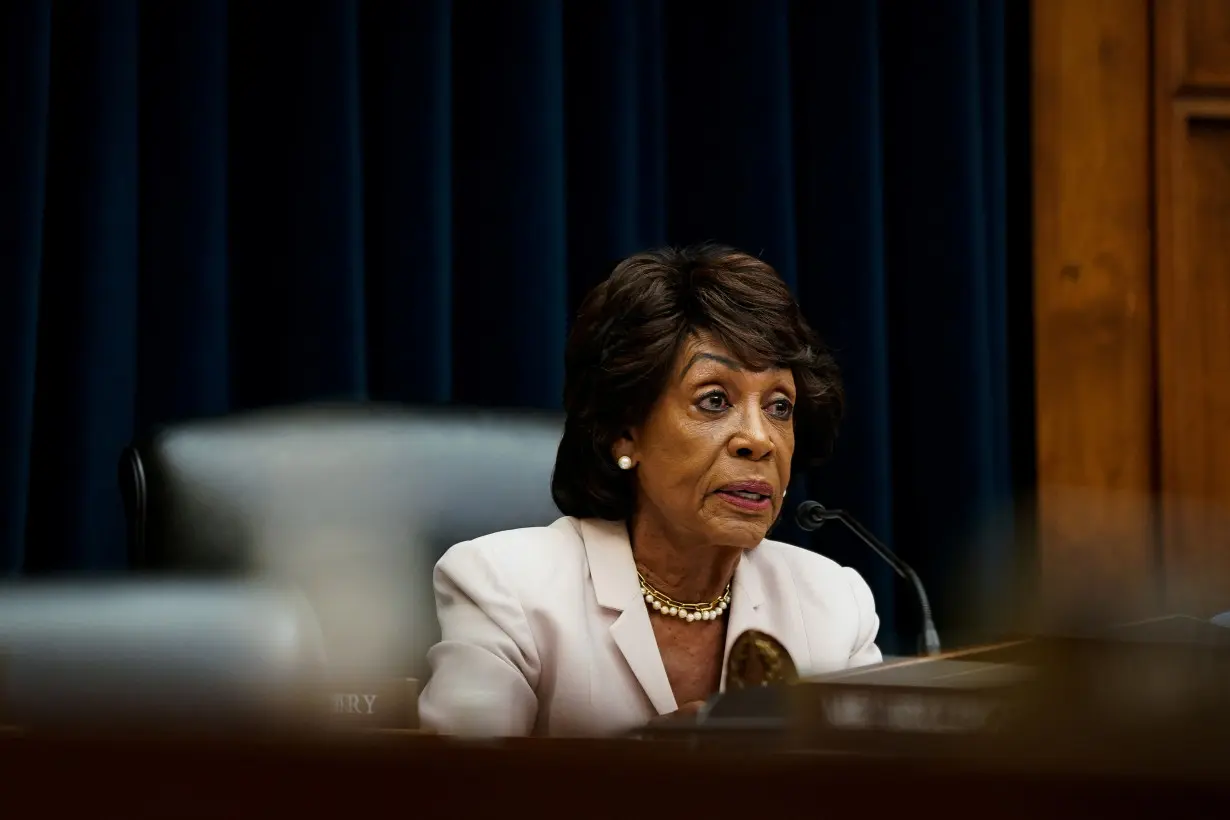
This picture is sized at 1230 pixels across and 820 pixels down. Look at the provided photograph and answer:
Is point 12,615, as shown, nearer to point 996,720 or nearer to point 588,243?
point 996,720

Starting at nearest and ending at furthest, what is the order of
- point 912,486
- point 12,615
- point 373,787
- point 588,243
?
point 373,787
point 12,615
point 588,243
point 912,486

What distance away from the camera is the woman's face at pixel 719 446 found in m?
1.41

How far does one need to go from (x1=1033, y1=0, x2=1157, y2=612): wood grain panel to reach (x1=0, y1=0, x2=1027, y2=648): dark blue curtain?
8cm

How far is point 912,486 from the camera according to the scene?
2.52m

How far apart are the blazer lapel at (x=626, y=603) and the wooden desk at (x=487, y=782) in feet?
3.56

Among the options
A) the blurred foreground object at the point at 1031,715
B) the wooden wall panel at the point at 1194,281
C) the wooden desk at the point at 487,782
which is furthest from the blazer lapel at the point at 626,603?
the wooden wall panel at the point at 1194,281

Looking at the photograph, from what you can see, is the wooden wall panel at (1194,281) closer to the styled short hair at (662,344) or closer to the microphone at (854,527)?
the microphone at (854,527)

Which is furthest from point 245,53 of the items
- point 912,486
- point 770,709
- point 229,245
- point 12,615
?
point 770,709

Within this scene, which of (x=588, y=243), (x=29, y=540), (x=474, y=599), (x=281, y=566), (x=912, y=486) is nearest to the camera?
(x=474, y=599)

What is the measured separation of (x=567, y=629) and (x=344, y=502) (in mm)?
422

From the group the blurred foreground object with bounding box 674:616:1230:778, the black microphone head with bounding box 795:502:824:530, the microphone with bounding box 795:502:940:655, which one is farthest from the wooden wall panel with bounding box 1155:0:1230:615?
the blurred foreground object with bounding box 674:616:1230:778

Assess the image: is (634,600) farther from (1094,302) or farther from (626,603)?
(1094,302)

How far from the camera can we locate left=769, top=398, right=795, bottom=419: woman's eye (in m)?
1.45

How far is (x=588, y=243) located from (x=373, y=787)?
Result: 82.2 inches
